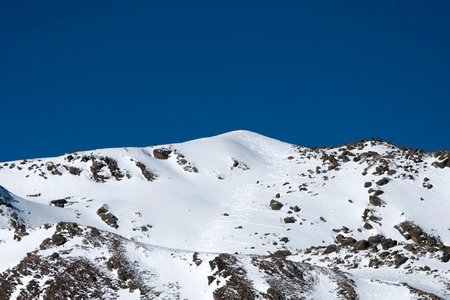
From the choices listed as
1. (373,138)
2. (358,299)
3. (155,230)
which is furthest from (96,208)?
(373,138)

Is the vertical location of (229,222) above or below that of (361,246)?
above

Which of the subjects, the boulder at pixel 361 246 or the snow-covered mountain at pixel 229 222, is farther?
the boulder at pixel 361 246

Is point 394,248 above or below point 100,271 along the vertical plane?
above

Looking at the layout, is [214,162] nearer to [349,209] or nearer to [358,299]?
[349,209]

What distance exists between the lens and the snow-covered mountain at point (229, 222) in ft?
111

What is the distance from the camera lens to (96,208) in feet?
211

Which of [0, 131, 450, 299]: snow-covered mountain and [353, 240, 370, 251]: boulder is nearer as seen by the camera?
[0, 131, 450, 299]: snow-covered mountain

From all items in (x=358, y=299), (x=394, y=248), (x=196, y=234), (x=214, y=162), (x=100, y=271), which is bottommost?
(x=358, y=299)

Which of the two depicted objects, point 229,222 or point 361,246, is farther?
point 229,222

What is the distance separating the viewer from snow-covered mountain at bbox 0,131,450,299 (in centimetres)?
3372

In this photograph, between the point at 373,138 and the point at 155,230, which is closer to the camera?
the point at 155,230

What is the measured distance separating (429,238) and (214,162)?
105 feet

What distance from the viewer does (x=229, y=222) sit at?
63938mm

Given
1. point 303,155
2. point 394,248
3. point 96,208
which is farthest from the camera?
point 303,155
